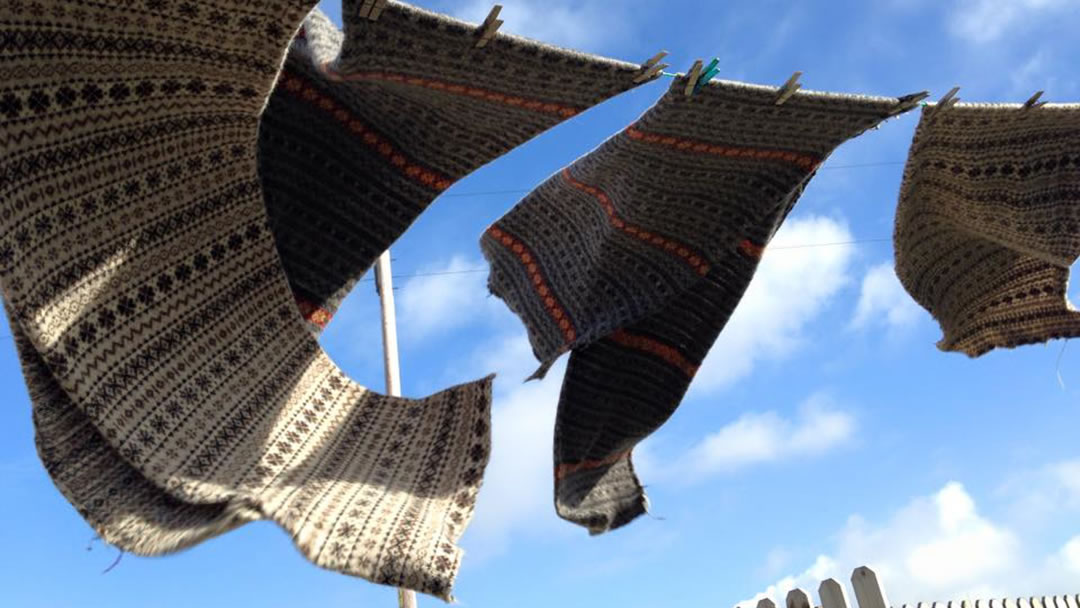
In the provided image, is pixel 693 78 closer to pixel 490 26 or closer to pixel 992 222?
pixel 490 26

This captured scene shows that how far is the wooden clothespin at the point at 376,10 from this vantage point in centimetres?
145

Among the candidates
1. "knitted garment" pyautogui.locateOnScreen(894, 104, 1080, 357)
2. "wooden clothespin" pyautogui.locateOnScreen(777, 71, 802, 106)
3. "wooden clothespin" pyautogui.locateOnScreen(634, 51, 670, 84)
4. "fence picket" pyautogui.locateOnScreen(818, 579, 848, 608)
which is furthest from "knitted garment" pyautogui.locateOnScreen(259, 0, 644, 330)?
"fence picket" pyautogui.locateOnScreen(818, 579, 848, 608)

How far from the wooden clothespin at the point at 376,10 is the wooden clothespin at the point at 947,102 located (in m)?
1.25

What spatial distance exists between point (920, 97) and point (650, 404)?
90 centimetres

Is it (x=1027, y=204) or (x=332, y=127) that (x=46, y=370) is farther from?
(x=1027, y=204)

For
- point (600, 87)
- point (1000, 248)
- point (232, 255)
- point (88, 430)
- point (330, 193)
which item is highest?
point (1000, 248)

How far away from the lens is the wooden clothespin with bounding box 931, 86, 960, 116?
210 cm

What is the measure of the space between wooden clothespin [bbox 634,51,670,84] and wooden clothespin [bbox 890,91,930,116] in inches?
22.5

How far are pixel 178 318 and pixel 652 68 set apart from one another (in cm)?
87

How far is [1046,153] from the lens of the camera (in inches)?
92.1

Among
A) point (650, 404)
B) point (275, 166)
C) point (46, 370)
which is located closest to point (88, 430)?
point (46, 370)

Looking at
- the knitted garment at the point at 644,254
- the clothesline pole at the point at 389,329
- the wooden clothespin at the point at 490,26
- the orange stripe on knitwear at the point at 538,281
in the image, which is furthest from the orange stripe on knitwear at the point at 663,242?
the clothesline pole at the point at 389,329

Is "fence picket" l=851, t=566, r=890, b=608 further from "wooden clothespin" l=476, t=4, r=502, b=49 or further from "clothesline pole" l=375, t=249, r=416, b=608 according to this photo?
"wooden clothespin" l=476, t=4, r=502, b=49

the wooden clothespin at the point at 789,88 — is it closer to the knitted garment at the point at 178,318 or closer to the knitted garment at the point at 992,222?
the knitted garment at the point at 992,222
